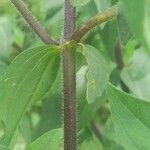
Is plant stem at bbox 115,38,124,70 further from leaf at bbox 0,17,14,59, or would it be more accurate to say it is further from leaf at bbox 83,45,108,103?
leaf at bbox 83,45,108,103

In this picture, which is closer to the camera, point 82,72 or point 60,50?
point 60,50

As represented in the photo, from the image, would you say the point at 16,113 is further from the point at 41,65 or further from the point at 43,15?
the point at 43,15

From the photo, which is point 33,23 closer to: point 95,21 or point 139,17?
point 95,21

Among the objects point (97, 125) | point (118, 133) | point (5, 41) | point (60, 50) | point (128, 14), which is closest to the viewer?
point (128, 14)

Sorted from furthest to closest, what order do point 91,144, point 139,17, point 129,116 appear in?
point 91,144
point 129,116
point 139,17

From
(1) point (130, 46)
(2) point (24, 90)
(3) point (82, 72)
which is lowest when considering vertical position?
(1) point (130, 46)

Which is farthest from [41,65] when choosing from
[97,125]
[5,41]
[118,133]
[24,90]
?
[97,125]

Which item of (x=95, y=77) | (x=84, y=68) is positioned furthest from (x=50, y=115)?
(x=95, y=77)

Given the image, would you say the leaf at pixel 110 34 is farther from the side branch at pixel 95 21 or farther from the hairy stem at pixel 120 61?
the side branch at pixel 95 21
